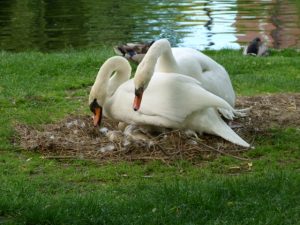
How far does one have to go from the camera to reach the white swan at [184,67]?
7.46 metres

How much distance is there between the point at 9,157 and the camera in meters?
7.41

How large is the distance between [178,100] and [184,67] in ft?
2.42

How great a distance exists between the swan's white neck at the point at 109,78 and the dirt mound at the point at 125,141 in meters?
0.37

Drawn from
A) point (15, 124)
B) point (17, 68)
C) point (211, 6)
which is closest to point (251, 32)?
point (211, 6)

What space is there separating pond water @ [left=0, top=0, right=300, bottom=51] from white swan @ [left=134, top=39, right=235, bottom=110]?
910 cm

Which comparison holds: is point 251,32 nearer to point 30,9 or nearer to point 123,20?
point 123,20

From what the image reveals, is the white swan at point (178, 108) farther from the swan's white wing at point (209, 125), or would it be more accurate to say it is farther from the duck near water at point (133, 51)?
the duck near water at point (133, 51)

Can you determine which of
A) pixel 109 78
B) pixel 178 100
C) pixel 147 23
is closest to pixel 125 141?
pixel 178 100

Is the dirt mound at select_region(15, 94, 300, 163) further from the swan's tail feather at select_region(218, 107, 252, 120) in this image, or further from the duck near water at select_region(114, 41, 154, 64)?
the duck near water at select_region(114, 41, 154, 64)

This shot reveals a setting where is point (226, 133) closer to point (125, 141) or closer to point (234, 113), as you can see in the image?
point (234, 113)

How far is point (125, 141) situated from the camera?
748cm

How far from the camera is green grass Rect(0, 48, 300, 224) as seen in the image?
5.32 meters

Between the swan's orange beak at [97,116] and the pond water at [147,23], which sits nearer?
the swan's orange beak at [97,116]

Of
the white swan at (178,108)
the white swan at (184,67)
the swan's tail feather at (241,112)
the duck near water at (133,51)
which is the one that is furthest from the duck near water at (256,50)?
the white swan at (178,108)
